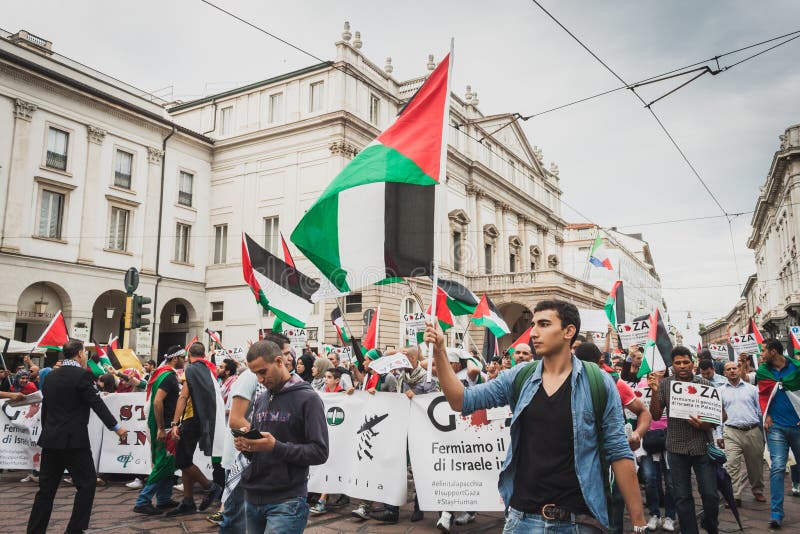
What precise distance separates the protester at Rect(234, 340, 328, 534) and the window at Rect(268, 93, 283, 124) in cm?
2832

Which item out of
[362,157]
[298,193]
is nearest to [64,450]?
[362,157]

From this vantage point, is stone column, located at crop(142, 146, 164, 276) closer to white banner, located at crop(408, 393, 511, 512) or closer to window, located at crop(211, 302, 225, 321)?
window, located at crop(211, 302, 225, 321)

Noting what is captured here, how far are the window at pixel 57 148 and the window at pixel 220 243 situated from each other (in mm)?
8203

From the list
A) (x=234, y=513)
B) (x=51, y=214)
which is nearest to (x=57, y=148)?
(x=51, y=214)

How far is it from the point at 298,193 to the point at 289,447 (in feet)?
86.4

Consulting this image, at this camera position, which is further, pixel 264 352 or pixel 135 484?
pixel 135 484

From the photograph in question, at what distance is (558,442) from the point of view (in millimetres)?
2688

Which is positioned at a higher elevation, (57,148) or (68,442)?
(57,148)

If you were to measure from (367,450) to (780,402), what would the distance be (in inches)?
192

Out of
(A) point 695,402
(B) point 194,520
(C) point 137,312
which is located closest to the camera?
(A) point 695,402

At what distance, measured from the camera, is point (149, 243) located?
92.5ft

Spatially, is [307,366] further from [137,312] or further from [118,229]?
[118,229]

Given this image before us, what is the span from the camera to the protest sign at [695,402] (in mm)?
5191

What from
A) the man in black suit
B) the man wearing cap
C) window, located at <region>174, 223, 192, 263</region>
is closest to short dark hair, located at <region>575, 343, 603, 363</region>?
the man in black suit
